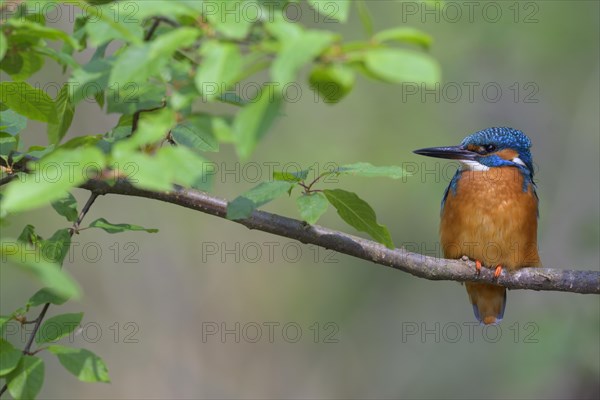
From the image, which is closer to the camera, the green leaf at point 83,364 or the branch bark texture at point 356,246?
the green leaf at point 83,364

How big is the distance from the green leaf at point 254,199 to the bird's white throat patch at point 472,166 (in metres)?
2.35

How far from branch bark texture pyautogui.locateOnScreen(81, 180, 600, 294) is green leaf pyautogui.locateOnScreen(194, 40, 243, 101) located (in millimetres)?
879

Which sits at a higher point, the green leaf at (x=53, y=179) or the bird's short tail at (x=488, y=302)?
the green leaf at (x=53, y=179)

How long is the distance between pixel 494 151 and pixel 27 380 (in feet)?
9.79

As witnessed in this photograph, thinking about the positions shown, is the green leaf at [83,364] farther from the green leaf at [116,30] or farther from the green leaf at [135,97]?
the green leaf at [116,30]

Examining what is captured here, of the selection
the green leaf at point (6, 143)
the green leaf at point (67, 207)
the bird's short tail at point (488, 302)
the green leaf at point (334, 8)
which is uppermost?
the green leaf at point (334, 8)

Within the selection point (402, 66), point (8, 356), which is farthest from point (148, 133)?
point (8, 356)

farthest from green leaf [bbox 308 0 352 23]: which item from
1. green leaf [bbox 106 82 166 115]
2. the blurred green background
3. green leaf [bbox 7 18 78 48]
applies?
the blurred green background

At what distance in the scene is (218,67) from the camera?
1165 mm

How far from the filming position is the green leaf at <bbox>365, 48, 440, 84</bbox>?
1.08 metres

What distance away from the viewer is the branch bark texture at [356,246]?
7.10 feet

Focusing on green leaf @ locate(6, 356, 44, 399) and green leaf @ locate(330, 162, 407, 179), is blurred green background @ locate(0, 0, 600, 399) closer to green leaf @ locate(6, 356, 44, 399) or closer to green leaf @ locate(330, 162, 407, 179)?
green leaf @ locate(330, 162, 407, 179)

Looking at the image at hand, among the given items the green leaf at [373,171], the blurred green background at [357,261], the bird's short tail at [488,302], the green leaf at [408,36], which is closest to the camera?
the green leaf at [408,36]

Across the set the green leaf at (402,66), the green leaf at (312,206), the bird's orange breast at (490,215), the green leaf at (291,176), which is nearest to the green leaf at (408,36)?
the green leaf at (402,66)
